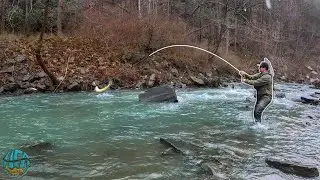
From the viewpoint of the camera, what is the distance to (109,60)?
24203 mm

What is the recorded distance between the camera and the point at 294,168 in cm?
722

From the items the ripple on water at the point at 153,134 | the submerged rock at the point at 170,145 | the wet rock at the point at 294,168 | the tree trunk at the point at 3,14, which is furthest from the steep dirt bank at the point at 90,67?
the wet rock at the point at 294,168

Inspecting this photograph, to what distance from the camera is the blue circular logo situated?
6.81 meters

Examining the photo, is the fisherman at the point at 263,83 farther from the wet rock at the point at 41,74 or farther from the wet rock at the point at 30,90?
the wet rock at the point at 41,74

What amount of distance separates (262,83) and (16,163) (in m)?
7.23

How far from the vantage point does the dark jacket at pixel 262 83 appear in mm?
11172

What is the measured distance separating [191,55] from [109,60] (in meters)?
6.74

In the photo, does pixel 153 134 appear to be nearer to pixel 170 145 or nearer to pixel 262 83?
pixel 170 145

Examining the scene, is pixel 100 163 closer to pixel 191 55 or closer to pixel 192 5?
pixel 191 55

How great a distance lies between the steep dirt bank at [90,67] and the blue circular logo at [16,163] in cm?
1160

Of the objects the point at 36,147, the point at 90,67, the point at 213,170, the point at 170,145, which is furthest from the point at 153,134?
the point at 90,67

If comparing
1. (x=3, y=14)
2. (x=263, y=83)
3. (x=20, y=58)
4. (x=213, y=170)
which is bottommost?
(x=213, y=170)

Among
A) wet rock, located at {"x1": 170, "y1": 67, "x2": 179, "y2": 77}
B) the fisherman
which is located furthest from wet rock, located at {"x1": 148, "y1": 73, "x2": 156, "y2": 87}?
the fisherman

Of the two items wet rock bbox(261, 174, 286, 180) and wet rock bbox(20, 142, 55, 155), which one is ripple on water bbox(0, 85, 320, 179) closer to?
wet rock bbox(261, 174, 286, 180)
